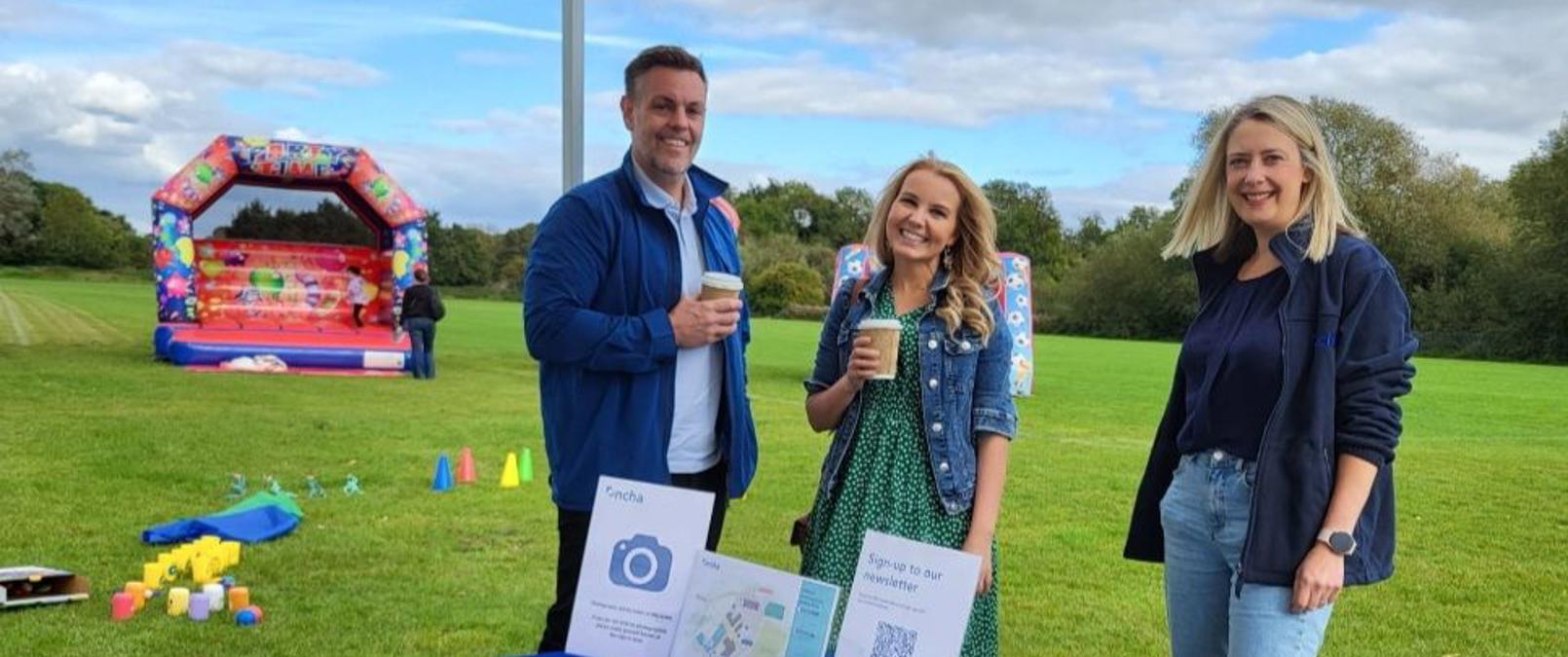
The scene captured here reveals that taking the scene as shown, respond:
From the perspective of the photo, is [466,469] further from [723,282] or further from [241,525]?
[723,282]

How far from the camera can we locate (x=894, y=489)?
240 centimetres

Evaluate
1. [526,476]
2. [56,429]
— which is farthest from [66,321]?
[526,476]

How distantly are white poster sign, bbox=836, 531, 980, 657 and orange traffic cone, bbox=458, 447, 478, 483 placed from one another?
5.96 metres

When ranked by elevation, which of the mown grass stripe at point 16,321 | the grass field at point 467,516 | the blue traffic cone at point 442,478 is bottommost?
the grass field at point 467,516

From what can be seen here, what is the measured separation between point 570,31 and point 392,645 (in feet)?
7.28

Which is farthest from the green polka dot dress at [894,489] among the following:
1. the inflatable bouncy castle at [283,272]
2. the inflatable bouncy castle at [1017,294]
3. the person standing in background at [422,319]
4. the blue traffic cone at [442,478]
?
the inflatable bouncy castle at [283,272]

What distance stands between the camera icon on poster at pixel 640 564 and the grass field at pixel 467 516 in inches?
93.0

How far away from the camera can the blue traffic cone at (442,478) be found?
7.29m

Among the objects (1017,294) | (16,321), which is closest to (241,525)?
(1017,294)

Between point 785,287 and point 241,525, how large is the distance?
135ft

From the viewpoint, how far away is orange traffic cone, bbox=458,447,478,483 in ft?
24.8

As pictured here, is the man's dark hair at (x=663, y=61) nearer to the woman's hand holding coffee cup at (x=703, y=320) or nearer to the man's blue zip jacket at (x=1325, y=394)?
the woman's hand holding coffee cup at (x=703, y=320)

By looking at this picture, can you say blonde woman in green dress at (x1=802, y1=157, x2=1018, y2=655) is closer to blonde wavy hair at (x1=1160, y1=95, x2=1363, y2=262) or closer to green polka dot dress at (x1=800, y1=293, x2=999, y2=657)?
green polka dot dress at (x1=800, y1=293, x2=999, y2=657)

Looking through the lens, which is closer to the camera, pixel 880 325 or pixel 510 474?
pixel 880 325
